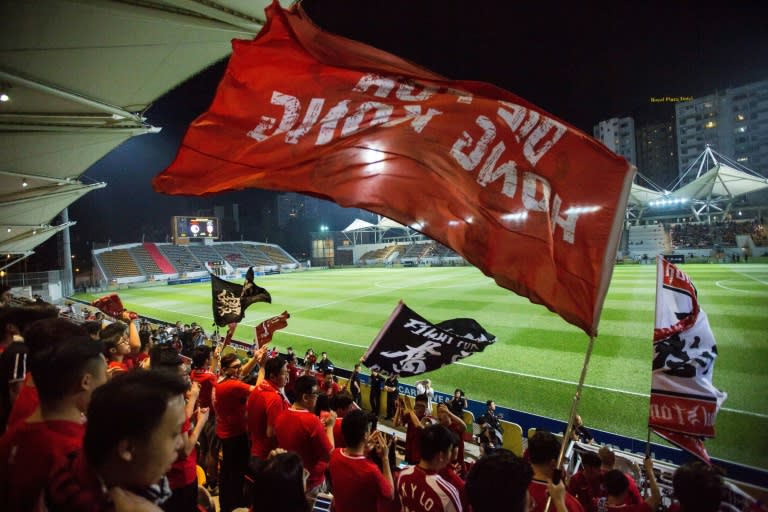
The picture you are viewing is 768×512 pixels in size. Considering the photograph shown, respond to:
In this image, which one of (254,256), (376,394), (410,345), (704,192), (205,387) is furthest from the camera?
(254,256)

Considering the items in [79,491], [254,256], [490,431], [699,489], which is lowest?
[490,431]

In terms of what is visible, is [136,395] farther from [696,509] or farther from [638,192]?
[638,192]

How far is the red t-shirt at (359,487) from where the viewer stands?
264 cm

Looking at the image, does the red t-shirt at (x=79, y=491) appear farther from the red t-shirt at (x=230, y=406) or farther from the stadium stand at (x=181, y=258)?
the stadium stand at (x=181, y=258)

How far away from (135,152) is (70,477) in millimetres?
56107

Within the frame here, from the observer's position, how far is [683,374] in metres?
3.29

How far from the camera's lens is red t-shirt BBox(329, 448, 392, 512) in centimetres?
264

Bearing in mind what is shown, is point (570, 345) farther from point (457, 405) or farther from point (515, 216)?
point (515, 216)

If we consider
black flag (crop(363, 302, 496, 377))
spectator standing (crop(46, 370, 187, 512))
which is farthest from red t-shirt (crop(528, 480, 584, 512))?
spectator standing (crop(46, 370, 187, 512))

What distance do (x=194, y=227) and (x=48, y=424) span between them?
49.8m

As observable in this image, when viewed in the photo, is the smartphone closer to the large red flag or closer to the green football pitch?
the large red flag

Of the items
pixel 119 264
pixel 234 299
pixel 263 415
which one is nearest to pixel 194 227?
pixel 119 264

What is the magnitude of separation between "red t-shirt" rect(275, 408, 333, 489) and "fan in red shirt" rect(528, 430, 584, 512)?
167 centimetres

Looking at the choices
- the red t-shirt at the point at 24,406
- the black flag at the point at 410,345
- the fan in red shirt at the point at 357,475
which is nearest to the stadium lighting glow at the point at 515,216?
the black flag at the point at 410,345
